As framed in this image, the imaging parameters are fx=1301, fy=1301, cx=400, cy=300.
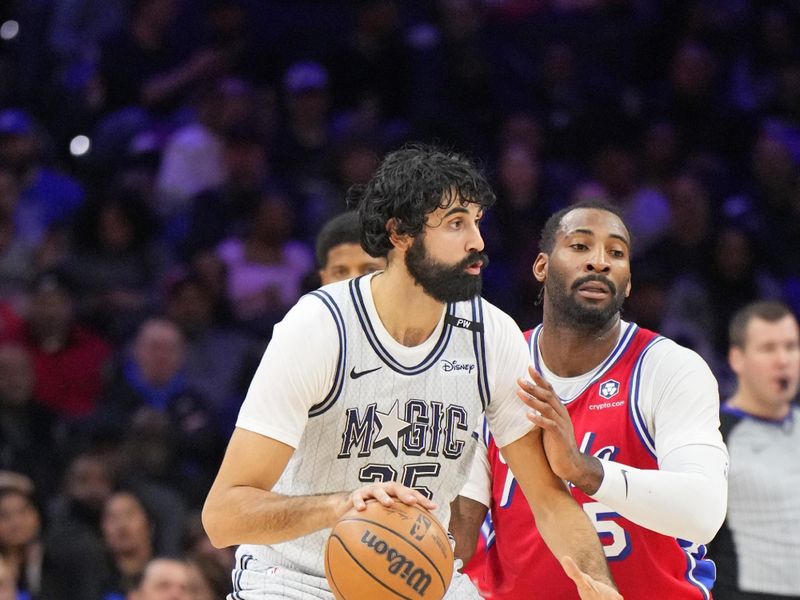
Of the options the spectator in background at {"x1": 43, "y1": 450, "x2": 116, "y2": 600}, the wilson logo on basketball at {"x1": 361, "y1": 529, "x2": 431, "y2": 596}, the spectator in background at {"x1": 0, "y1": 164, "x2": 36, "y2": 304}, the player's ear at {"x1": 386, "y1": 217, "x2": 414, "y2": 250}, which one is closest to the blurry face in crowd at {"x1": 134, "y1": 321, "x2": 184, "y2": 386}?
the spectator in background at {"x1": 43, "y1": 450, "x2": 116, "y2": 600}

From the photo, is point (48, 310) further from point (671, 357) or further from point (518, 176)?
point (671, 357)

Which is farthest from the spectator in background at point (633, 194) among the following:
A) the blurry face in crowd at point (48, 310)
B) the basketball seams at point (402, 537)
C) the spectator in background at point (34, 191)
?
the basketball seams at point (402, 537)

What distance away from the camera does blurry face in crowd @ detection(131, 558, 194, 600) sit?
21.3 ft

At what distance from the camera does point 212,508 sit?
12.6ft

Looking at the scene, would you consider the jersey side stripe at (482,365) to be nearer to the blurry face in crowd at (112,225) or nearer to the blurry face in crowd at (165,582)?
the blurry face in crowd at (165,582)

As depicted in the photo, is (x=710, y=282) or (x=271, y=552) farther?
(x=710, y=282)

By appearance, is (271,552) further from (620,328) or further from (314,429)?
(620,328)

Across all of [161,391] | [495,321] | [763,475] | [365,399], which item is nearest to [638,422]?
[495,321]

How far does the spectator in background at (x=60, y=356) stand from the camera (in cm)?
802

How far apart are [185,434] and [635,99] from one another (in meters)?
4.97

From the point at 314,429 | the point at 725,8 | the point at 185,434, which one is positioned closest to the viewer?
the point at 314,429

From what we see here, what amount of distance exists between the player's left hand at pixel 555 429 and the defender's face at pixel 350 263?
1494 mm

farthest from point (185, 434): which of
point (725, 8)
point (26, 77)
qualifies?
point (725, 8)

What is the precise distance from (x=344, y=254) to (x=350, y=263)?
60mm
